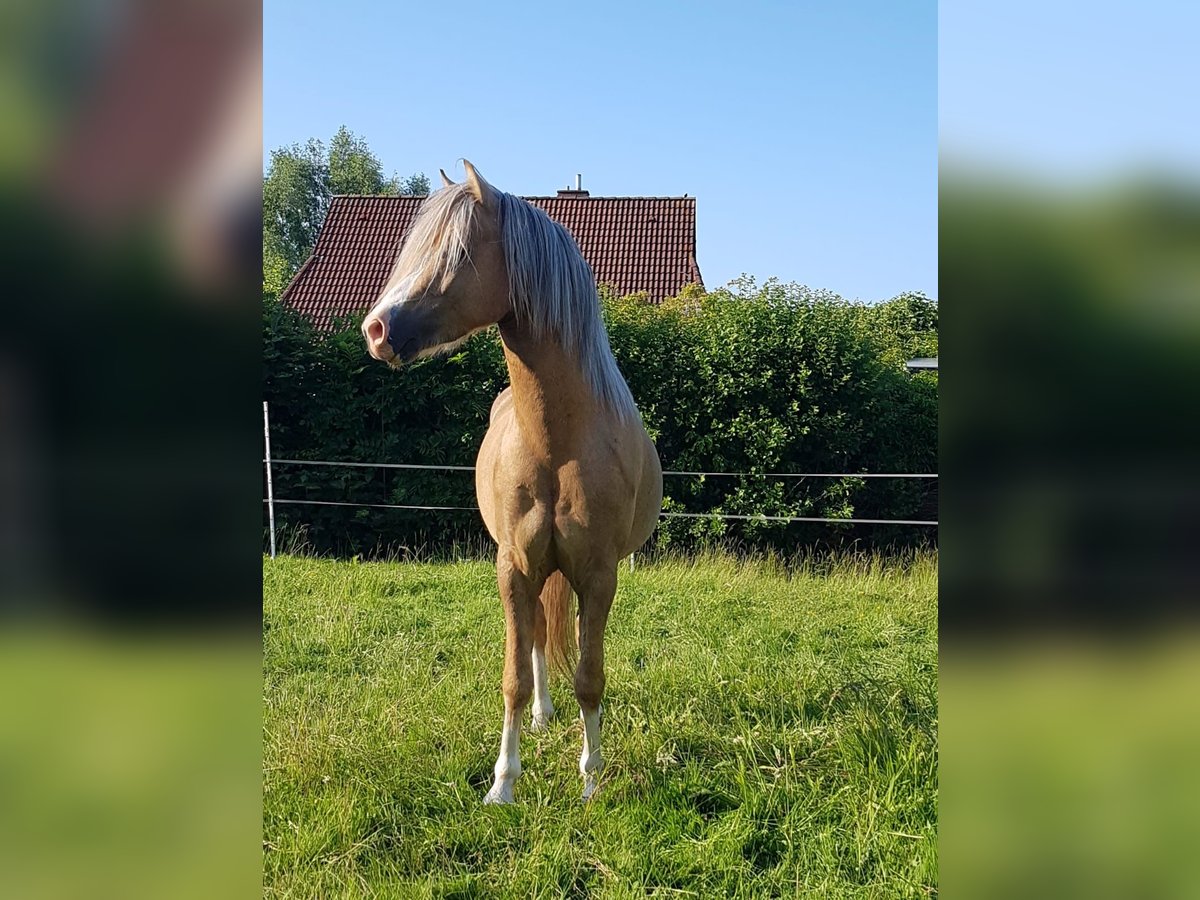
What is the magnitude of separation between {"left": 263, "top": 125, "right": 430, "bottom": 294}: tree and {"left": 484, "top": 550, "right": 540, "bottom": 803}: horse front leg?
109ft

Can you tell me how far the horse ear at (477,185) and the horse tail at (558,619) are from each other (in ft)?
5.91

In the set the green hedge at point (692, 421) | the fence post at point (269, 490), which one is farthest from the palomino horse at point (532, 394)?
the fence post at point (269, 490)

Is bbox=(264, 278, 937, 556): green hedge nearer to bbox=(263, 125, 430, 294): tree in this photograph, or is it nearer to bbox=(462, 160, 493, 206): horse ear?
bbox=(462, 160, 493, 206): horse ear

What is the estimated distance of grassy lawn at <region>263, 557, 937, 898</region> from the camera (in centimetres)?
226

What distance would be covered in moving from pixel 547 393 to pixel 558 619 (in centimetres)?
136

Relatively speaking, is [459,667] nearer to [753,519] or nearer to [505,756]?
[505,756]

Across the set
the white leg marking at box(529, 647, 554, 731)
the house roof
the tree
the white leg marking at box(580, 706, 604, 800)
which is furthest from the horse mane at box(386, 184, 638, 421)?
the tree

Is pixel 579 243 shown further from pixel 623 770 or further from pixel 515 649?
pixel 623 770

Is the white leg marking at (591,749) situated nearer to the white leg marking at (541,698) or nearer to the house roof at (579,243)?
the white leg marking at (541,698)

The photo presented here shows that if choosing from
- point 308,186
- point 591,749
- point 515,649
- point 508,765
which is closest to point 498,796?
point 508,765

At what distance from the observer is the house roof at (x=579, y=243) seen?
12727 mm
